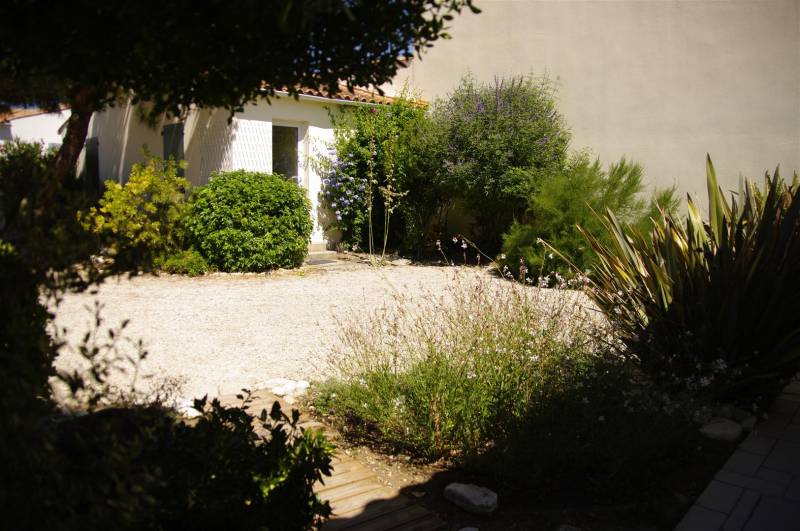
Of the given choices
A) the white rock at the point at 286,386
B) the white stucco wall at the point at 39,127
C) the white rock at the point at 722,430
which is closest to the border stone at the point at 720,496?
the white rock at the point at 722,430

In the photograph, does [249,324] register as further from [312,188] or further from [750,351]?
[312,188]

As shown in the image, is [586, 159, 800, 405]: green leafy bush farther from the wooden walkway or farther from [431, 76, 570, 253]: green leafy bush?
[431, 76, 570, 253]: green leafy bush

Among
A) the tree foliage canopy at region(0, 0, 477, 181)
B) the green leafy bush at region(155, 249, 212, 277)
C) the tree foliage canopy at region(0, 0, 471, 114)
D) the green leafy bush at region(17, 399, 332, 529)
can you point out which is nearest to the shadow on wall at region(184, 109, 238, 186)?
the green leafy bush at region(155, 249, 212, 277)

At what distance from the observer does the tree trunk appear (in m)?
2.70

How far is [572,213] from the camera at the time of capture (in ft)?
30.7

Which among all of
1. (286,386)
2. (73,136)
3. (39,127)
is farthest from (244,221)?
(39,127)

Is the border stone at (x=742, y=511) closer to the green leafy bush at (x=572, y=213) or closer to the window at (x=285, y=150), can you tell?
the green leafy bush at (x=572, y=213)

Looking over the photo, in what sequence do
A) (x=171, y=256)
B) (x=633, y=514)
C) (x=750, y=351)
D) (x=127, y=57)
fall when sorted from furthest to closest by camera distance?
1. (x=171, y=256)
2. (x=750, y=351)
3. (x=633, y=514)
4. (x=127, y=57)

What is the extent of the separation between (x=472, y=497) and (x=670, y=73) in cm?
1000

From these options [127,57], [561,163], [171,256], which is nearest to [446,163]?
[561,163]

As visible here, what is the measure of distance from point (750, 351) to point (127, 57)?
13.9 feet

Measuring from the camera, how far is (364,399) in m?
3.95

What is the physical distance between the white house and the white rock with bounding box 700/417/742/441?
310 inches

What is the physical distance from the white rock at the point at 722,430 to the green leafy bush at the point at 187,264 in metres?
7.82
